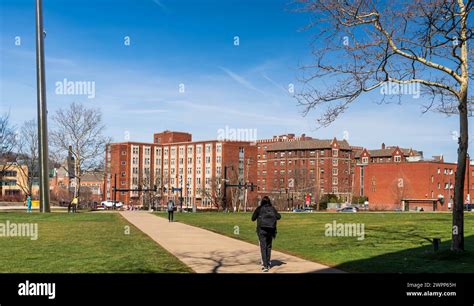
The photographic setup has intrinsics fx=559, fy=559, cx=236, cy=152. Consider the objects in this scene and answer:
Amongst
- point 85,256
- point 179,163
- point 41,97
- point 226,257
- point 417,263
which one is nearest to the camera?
point 417,263

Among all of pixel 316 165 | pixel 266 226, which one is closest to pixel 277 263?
pixel 266 226

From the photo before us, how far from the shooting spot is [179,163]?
136m

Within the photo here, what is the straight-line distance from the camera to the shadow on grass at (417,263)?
12562 millimetres

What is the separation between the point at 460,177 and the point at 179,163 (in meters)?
122

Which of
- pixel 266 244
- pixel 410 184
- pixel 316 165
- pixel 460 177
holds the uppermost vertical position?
pixel 316 165

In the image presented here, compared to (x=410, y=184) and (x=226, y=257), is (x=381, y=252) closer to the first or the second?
(x=226, y=257)

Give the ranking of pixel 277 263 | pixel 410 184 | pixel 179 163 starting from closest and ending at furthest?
pixel 277 263, pixel 410 184, pixel 179 163

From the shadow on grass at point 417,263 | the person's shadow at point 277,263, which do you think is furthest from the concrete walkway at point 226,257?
the shadow on grass at point 417,263

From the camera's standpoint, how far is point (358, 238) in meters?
21.0

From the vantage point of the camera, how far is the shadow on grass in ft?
41.2
